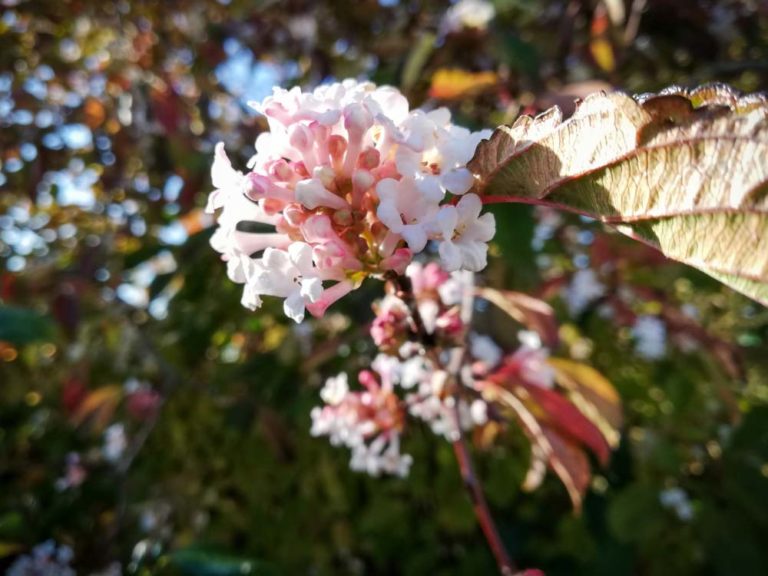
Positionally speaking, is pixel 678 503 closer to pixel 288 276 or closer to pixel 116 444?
pixel 288 276

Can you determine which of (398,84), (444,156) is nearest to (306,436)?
(398,84)

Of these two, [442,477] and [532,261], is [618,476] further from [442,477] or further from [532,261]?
[532,261]

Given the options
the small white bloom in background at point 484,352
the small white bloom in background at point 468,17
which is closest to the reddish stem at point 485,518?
the small white bloom in background at point 484,352

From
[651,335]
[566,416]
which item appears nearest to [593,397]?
[566,416]

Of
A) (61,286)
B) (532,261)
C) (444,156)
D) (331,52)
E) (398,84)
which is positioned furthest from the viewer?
(331,52)

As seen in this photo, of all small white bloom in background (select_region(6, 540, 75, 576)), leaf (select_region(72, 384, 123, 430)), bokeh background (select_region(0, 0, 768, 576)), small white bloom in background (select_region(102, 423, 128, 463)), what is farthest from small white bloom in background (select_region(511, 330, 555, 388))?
small white bloom in background (select_region(102, 423, 128, 463))

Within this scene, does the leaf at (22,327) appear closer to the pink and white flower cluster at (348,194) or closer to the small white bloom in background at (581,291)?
the pink and white flower cluster at (348,194)

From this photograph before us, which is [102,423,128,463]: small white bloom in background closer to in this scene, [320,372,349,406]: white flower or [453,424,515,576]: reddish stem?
[320,372,349,406]: white flower

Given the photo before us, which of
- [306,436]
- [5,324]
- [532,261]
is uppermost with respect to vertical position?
[532,261]
